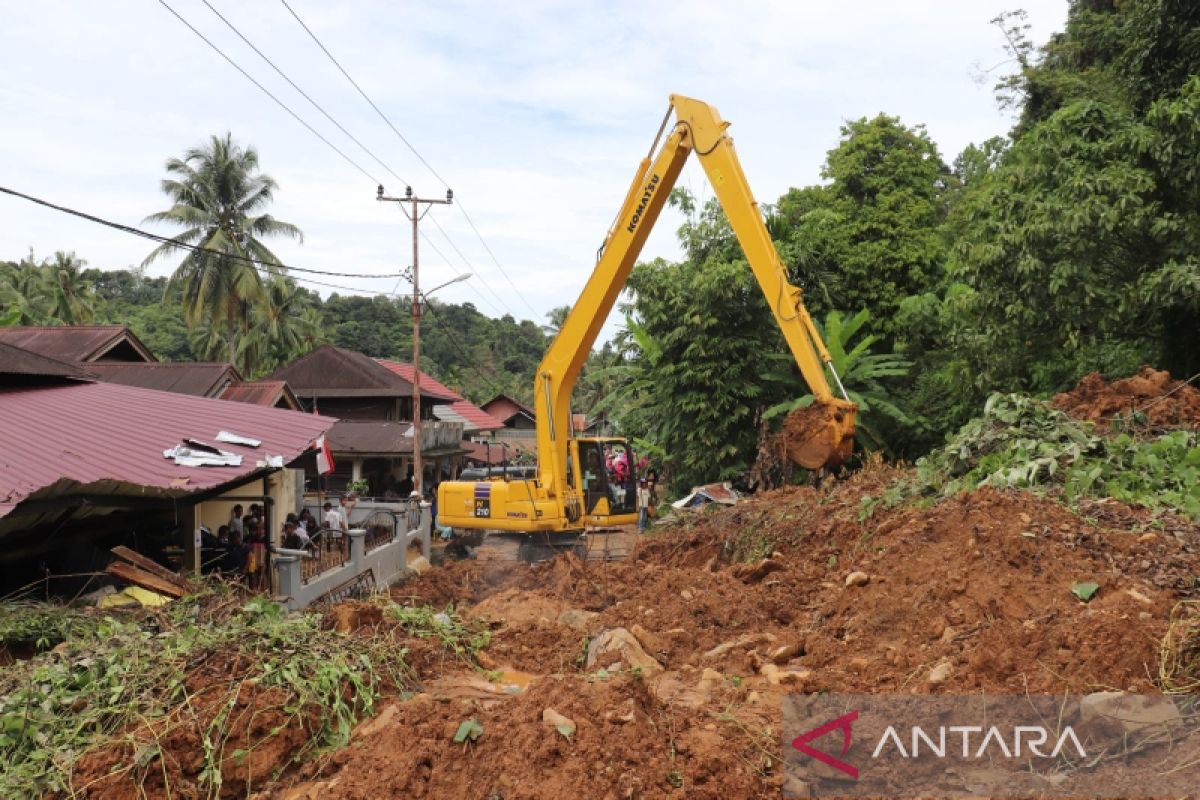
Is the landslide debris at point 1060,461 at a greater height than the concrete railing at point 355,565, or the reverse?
the landslide debris at point 1060,461

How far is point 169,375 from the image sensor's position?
62.5ft

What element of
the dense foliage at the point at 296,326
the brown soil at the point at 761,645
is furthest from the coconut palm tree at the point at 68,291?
the brown soil at the point at 761,645

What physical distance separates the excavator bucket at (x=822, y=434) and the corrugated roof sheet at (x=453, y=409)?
2194cm

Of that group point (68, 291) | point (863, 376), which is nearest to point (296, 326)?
point (68, 291)

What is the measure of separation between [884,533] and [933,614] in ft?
9.07

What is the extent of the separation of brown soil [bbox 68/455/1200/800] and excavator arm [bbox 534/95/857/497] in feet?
3.82

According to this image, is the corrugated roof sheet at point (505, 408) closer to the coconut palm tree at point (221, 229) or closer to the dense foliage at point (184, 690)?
the coconut palm tree at point (221, 229)

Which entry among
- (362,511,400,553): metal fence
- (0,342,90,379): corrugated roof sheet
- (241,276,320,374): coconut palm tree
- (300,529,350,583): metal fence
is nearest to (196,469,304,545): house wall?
(300,529,350,583): metal fence

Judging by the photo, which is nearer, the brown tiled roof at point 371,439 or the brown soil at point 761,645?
the brown soil at point 761,645

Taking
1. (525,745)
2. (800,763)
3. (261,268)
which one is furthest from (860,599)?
(261,268)

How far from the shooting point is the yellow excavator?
35.9 ft

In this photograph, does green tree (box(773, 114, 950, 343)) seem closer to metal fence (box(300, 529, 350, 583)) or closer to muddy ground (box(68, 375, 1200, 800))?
muddy ground (box(68, 375, 1200, 800))

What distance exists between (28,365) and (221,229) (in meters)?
23.0

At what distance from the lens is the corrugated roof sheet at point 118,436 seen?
7508 mm
